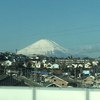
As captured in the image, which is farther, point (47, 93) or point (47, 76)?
point (47, 76)

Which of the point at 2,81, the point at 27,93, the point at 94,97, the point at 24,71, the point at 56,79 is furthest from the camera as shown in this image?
the point at 24,71

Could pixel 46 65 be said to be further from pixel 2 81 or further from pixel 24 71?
pixel 2 81

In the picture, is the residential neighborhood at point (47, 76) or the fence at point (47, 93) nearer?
the fence at point (47, 93)

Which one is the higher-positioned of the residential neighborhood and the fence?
the fence

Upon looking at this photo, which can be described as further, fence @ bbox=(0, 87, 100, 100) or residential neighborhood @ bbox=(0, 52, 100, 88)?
residential neighborhood @ bbox=(0, 52, 100, 88)

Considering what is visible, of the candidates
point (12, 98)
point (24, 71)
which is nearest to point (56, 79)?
point (24, 71)

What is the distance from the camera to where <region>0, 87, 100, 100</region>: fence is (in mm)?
4633

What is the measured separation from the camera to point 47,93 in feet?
15.8

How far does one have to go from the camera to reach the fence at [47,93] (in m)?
4.63

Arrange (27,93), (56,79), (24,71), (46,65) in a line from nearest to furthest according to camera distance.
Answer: (27,93) < (56,79) < (24,71) < (46,65)

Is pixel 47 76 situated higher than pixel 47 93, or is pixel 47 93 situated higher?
pixel 47 93

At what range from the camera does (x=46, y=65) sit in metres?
77.8

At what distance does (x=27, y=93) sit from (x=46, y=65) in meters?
72.9

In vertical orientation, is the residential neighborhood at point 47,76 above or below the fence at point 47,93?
below
